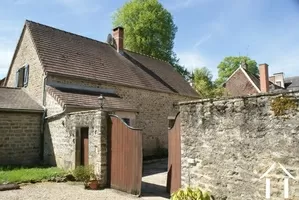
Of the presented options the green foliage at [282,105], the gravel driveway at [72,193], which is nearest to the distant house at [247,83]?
the gravel driveway at [72,193]

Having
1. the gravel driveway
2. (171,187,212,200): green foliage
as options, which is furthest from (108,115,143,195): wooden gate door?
(171,187,212,200): green foliage

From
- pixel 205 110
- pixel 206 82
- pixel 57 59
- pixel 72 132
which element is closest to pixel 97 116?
pixel 72 132

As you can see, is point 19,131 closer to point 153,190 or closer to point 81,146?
point 81,146

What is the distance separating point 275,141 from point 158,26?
25.7 metres

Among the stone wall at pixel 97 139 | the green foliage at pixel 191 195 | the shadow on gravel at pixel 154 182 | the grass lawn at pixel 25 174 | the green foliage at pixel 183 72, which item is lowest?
the shadow on gravel at pixel 154 182

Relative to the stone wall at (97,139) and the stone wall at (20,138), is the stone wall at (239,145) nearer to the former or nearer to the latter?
the stone wall at (97,139)

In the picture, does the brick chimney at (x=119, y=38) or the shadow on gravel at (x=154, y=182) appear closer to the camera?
the shadow on gravel at (x=154, y=182)

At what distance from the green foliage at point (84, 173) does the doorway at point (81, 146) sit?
509 mm

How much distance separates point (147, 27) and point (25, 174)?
22.0m

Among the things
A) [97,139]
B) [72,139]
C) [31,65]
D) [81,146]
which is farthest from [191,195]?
[31,65]

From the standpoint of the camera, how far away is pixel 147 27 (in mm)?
28797

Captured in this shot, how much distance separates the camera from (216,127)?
6.02 metres

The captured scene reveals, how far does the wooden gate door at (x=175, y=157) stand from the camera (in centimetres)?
709

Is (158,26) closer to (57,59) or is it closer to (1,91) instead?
(57,59)
